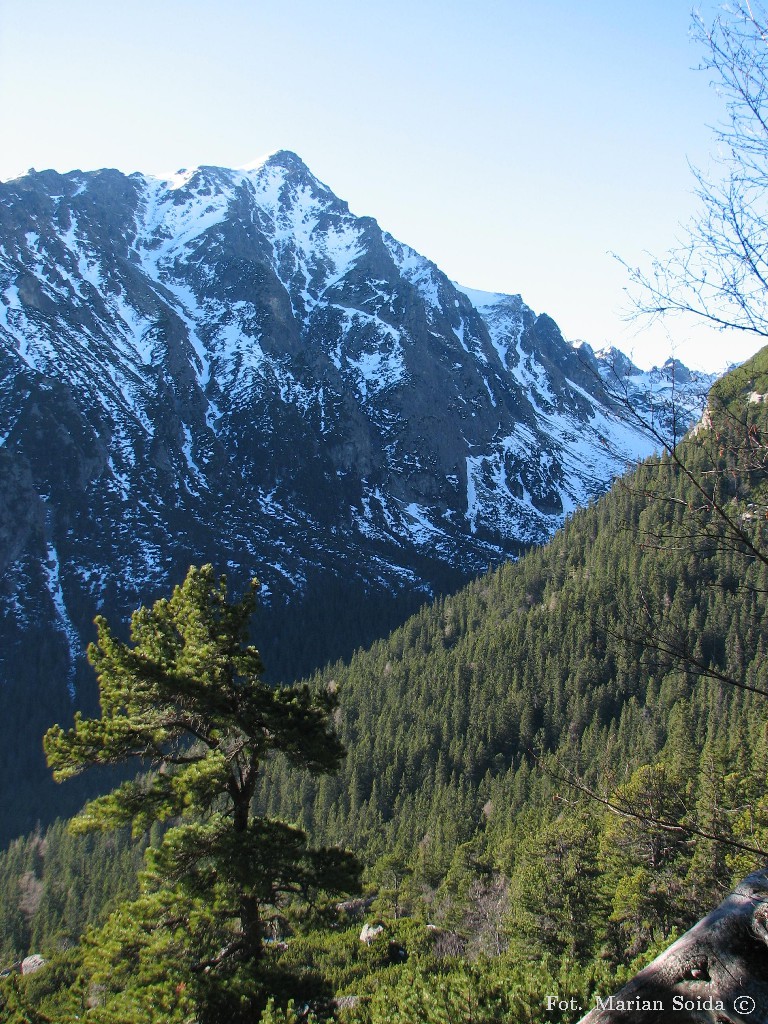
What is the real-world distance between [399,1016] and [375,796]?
8906 cm

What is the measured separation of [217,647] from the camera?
12633mm

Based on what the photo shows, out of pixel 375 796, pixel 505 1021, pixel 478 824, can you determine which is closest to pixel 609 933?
pixel 505 1021

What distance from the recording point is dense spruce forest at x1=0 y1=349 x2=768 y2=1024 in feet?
25.3

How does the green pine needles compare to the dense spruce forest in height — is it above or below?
above

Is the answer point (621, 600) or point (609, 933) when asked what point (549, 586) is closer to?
point (621, 600)

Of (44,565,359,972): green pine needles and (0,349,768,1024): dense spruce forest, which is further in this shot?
(44,565,359,972): green pine needles

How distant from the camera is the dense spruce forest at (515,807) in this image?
7.70m

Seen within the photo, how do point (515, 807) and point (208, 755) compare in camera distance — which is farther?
point (515, 807)

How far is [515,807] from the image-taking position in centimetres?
7306

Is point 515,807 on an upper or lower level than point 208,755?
lower

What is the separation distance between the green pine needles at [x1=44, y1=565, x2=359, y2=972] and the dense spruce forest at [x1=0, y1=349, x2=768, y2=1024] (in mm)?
507

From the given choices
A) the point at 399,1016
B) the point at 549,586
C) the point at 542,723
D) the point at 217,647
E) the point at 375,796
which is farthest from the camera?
the point at 549,586

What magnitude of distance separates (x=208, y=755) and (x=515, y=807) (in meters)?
70.0

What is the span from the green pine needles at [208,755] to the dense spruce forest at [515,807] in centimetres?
51
